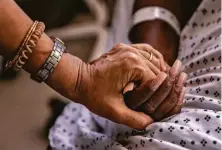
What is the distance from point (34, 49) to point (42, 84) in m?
0.92

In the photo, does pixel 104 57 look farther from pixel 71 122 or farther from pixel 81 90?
pixel 71 122

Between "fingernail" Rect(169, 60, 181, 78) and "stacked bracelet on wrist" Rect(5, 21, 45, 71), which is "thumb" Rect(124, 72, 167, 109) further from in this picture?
"stacked bracelet on wrist" Rect(5, 21, 45, 71)

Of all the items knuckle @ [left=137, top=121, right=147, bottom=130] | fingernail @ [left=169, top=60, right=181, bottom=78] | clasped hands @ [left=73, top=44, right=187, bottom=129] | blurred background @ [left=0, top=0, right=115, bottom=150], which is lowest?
blurred background @ [left=0, top=0, right=115, bottom=150]

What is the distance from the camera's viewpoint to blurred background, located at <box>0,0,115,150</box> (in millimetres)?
1396

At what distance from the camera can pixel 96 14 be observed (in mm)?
1838

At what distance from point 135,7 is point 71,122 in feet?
1.12

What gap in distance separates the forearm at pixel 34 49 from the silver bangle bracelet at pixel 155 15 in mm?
317

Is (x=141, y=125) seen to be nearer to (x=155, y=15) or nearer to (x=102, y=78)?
(x=102, y=78)

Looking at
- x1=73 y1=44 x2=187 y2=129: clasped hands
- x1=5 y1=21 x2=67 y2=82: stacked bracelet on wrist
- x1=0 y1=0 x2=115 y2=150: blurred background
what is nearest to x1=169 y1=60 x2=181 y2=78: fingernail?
x1=73 y1=44 x2=187 y2=129: clasped hands

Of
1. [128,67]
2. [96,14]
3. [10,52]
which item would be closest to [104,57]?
[128,67]

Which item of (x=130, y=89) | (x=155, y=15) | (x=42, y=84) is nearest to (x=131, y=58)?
(x=130, y=89)

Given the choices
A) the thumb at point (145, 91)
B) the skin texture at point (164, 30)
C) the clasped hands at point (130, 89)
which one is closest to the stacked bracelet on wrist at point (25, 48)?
the clasped hands at point (130, 89)

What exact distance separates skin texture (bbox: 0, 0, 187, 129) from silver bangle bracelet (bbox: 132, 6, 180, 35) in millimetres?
258

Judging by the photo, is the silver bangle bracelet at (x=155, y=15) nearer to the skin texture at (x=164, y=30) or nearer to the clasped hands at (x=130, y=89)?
the skin texture at (x=164, y=30)
